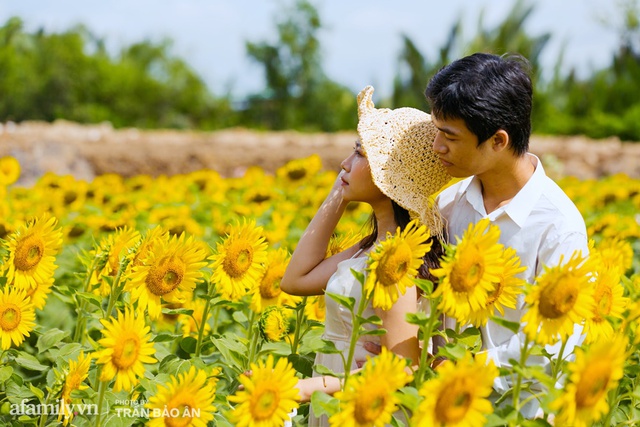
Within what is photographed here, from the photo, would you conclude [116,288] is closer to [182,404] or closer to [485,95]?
[182,404]

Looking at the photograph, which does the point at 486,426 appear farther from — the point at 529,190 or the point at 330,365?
the point at 529,190

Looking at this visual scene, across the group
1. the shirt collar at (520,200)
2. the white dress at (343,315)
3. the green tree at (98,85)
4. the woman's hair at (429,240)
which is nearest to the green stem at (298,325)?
the white dress at (343,315)

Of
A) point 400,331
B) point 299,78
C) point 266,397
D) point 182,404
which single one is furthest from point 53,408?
point 299,78

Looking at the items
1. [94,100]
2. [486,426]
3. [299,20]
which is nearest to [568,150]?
[486,426]

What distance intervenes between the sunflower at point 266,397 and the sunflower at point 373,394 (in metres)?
0.11

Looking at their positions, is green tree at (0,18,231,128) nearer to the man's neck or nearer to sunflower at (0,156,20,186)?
sunflower at (0,156,20,186)

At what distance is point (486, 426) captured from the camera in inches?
55.7

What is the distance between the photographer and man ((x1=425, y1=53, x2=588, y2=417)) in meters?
1.84

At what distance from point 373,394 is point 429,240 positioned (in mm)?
556

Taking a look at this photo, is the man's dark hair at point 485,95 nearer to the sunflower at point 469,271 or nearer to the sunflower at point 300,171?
the sunflower at point 469,271

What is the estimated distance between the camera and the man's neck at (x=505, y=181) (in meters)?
2.00

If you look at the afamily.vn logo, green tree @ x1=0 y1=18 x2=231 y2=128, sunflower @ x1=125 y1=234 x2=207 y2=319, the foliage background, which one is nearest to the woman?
sunflower @ x1=125 y1=234 x2=207 y2=319

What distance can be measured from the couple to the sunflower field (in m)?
0.08

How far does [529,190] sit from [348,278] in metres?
0.47
